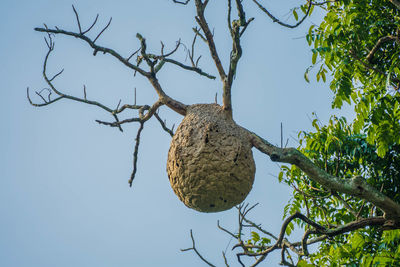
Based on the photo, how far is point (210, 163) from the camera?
4.26 meters

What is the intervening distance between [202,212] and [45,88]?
2259mm

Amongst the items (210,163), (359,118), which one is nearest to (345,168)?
(359,118)

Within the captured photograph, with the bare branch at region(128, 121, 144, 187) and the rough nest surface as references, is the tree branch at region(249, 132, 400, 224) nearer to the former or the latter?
the rough nest surface

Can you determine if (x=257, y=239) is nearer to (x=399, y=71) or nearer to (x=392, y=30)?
(x=399, y=71)

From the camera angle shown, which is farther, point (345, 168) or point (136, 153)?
point (345, 168)

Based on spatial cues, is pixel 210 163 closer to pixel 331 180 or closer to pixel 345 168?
pixel 331 180

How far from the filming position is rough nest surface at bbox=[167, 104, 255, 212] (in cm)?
426

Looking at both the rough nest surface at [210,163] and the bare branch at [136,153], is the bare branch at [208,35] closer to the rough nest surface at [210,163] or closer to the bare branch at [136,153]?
the rough nest surface at [210,163]

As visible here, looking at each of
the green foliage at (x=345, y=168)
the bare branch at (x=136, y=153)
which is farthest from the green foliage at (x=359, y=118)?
the bare branch at (x=136, y=153)

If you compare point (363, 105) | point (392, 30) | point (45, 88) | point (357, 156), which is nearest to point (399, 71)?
point (363, 105)

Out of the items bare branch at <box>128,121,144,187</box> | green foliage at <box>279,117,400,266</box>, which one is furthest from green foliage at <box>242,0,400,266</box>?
bare branch at <box>128,121,144,187</box>

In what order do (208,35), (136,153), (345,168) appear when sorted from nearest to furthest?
1. (208,35)
2. (136,153)
3. (345,168)

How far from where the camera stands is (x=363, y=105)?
538cm

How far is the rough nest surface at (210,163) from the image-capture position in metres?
4.26
